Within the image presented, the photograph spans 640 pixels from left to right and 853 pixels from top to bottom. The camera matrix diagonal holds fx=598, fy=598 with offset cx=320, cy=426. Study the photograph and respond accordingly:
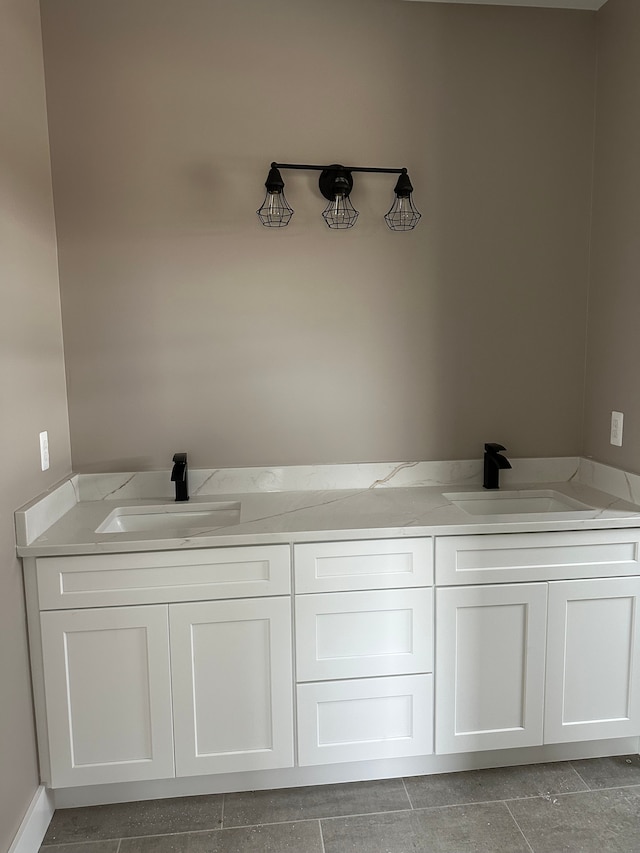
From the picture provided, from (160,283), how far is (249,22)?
0.97 metres

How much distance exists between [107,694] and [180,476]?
0.72 m

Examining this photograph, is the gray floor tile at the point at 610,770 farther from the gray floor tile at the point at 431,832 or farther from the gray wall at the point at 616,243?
the gray wall at the point at 616,243

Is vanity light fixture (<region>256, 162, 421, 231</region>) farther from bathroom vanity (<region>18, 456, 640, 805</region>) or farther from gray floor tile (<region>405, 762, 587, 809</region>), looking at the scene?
gray floor tile (<region>405, 762, 587, 809</region>)

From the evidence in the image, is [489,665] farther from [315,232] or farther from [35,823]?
[315,232]

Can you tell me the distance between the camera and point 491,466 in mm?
2295

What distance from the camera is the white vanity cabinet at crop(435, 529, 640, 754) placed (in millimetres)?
1894

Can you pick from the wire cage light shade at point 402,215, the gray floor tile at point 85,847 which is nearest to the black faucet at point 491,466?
the wire cage light shade at point 402,215

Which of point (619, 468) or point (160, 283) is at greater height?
point (160, 283)

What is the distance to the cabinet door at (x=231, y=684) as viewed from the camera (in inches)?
70.9

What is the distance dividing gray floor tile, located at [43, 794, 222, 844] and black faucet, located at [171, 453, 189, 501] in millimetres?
975

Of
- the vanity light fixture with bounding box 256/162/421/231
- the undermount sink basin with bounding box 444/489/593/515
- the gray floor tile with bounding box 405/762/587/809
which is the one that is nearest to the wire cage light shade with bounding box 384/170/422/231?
the vanity light fixture with bounding box 256/162/421/231

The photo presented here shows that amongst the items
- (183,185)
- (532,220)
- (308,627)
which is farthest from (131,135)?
(308,627)

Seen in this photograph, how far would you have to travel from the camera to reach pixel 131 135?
83.0 inches

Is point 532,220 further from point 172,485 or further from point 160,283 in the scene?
point 172,485
